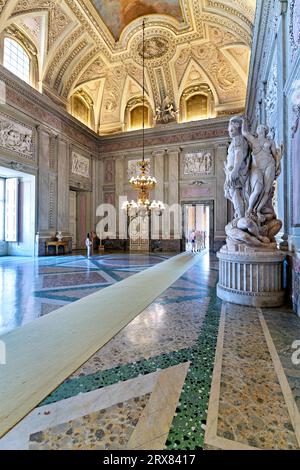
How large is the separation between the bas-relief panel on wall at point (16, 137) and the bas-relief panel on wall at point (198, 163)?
7.74 m

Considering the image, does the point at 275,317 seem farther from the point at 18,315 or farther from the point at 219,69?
the point at 219,69

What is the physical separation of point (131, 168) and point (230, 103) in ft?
20.9

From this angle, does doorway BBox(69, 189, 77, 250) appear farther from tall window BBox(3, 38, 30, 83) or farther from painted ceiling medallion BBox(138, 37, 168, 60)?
painted ceiling medallion BBox(138, 37, 168, 60)

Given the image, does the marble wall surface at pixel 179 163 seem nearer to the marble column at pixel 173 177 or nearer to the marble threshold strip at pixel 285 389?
the marble column at pixel 173 177

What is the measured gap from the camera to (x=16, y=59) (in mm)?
9484

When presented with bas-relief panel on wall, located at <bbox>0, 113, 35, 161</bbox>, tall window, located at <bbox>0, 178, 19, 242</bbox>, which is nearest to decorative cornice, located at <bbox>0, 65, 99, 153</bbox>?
bas-relief panel on wall, located at <bbox>0, 113, 35, 161</bbox>

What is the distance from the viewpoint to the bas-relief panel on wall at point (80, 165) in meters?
12.9

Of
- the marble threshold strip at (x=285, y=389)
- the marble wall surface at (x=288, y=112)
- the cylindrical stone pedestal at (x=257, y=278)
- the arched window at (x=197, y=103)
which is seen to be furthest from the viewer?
the arched window at (x=197, y=103)

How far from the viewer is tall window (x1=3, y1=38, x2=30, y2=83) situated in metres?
9.05

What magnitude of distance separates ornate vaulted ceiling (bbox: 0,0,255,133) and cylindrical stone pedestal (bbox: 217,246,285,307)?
931cm

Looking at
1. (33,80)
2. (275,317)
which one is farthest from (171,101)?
(275,317)

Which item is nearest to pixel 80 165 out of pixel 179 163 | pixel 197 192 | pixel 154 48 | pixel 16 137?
pixel 16 137

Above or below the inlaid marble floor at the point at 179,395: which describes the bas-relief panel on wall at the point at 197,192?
above

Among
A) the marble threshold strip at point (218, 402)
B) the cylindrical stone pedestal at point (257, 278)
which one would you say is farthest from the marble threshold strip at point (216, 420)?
the cylindrical stone pedestal at point (257, 278)
